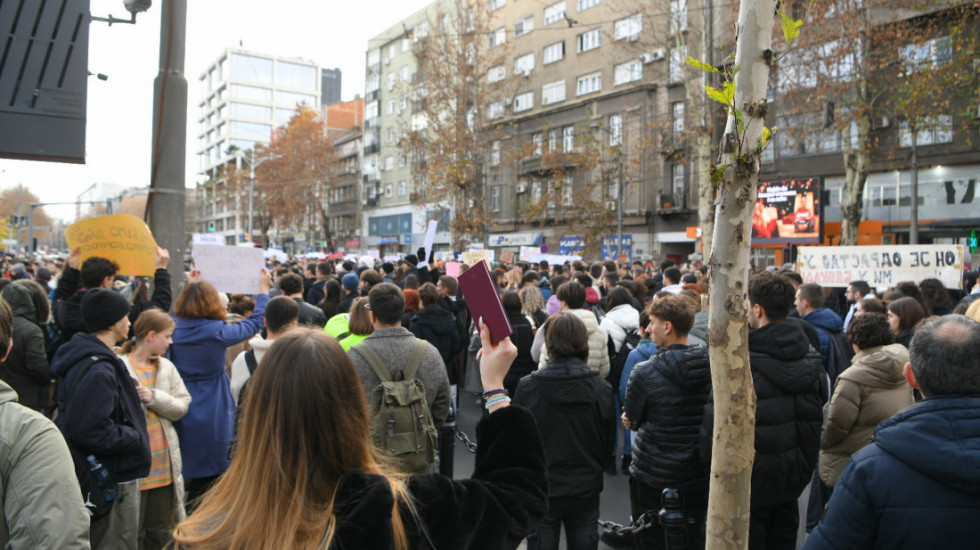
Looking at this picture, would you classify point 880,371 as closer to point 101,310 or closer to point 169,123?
point 101,310

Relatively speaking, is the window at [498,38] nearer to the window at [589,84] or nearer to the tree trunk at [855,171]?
the window at [589,84]

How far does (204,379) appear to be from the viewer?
4586 millimetres

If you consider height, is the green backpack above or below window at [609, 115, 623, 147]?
below

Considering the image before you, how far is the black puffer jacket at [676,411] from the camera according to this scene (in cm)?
388

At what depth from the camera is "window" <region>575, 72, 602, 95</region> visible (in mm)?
37653

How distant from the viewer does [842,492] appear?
2.12m

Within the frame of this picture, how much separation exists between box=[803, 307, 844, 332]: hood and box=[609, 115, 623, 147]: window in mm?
29427

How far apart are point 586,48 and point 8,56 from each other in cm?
3830

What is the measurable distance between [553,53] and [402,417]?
3973 cm

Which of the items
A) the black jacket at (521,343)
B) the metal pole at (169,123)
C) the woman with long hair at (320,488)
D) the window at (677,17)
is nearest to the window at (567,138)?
the window at (677,17)

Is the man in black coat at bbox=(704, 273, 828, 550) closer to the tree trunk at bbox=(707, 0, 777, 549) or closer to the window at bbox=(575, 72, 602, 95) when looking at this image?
the tree trunk at bbox=(707, 0, 777, 549)

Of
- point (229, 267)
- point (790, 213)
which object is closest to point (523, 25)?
point (790, 213)

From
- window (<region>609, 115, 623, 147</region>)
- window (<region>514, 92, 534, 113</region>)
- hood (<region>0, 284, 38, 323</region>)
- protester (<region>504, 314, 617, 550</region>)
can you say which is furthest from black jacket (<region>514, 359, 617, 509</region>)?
window (<region>514, 92, 534, 113</region>)

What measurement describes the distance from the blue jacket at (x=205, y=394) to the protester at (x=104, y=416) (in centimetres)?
88
